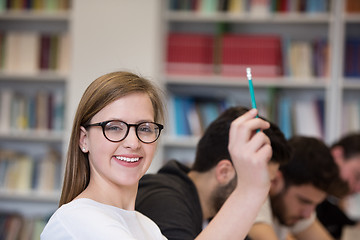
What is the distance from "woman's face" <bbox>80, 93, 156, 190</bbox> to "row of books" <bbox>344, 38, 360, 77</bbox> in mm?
3021

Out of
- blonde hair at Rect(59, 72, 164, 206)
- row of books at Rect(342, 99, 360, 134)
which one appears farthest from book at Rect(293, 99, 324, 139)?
blonde hair at Rect(59, 72, 164, 206)

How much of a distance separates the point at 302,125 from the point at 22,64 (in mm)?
2089

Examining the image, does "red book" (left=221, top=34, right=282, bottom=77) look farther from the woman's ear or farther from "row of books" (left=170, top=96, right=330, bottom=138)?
the woman's ear

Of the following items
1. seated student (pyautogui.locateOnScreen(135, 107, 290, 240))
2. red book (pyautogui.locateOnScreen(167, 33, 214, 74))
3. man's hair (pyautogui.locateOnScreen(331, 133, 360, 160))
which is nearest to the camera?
seated student (pyautogui.locateOnScreen(135, 107, 290, 240))

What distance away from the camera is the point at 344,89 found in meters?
4.07

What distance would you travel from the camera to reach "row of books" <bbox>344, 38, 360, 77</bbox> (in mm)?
3873

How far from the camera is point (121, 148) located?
3.59ft

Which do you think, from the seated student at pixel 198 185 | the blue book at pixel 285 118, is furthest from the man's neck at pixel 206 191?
the blue book at pixel 285 118

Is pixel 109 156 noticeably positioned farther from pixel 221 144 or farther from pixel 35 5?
pixel 35 5

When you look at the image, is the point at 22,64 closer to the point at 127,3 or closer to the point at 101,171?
the point at 127,3

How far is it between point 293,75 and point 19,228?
230 cm

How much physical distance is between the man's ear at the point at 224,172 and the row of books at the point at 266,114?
210cm

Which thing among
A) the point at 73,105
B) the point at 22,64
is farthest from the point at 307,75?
the point at 22,64

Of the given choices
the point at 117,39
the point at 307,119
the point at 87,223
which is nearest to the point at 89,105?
the point at 87,223
